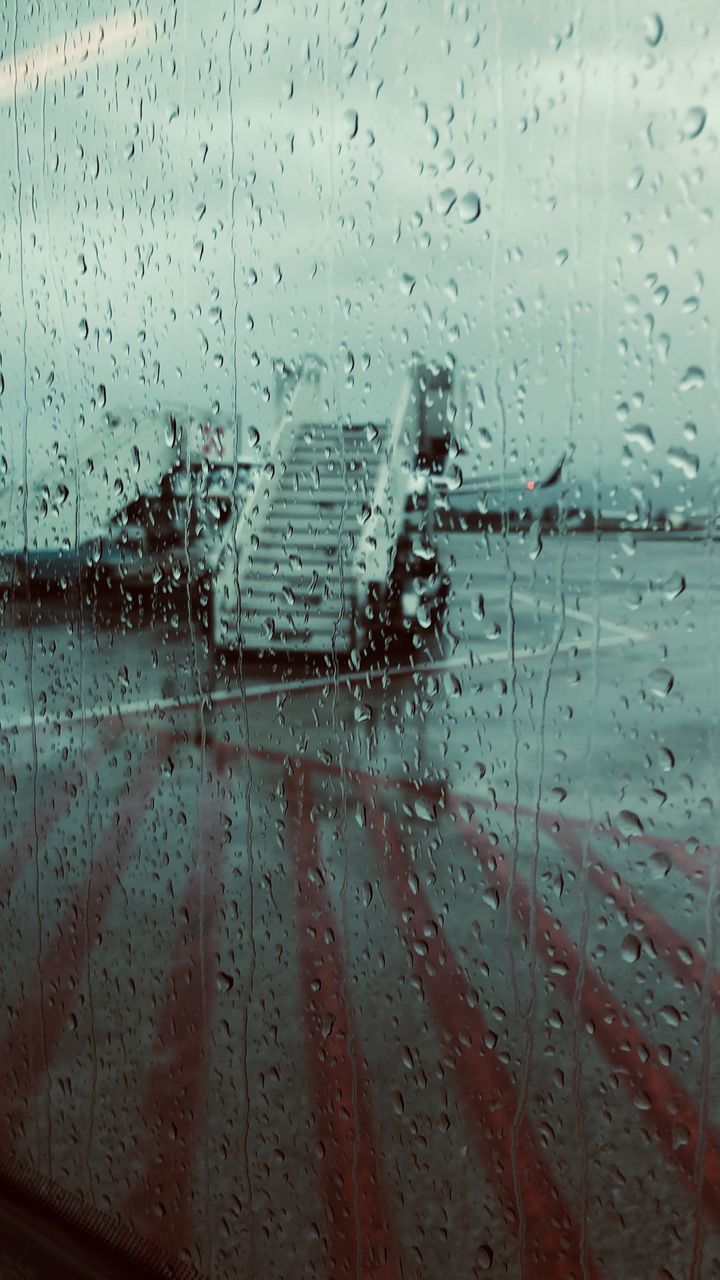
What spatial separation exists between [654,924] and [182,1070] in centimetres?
66

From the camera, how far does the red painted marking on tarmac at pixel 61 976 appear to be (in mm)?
1297

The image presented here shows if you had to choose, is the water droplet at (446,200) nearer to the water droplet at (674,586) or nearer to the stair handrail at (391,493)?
the stair handrail at (391,493)

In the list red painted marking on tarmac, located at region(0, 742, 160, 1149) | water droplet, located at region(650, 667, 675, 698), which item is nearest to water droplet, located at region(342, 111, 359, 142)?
water droplet, located at region(650, 667, 675, 698)

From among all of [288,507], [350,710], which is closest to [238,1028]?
[350,710]

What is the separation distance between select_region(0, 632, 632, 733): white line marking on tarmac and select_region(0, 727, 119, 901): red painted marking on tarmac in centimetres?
4

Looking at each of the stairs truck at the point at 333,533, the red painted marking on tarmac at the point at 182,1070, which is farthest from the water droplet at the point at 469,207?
the red painted marking on tarmac at the point at 182,1070

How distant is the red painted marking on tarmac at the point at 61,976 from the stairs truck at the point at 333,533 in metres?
0.25

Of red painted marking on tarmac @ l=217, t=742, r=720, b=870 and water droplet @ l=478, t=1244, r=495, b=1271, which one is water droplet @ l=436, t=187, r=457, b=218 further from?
water droplet @ l=478, t=1244, r=495, b=1271

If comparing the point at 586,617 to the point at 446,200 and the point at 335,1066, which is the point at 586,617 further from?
the point at 335,1066

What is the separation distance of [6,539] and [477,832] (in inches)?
31.9

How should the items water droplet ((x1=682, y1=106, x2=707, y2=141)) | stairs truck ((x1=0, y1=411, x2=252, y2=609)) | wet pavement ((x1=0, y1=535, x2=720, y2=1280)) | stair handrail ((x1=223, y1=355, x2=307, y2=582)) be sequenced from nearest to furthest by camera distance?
1. water droplet ((x1=682, y1=106, x2=707, y2=141))
2. wet pavement ((x1=0, y1=535, x2=720, y2=1280))
3. stair handrail ((x1=223, y1=355, x2=307, y2=582))
4. stairs truck ((x1=0, y1=411, x2=252, y2=609))

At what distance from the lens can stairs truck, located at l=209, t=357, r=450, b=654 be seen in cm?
91

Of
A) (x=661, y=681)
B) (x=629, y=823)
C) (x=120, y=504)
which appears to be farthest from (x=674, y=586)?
(x=120, y=504)

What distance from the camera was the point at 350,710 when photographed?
1.01 m
